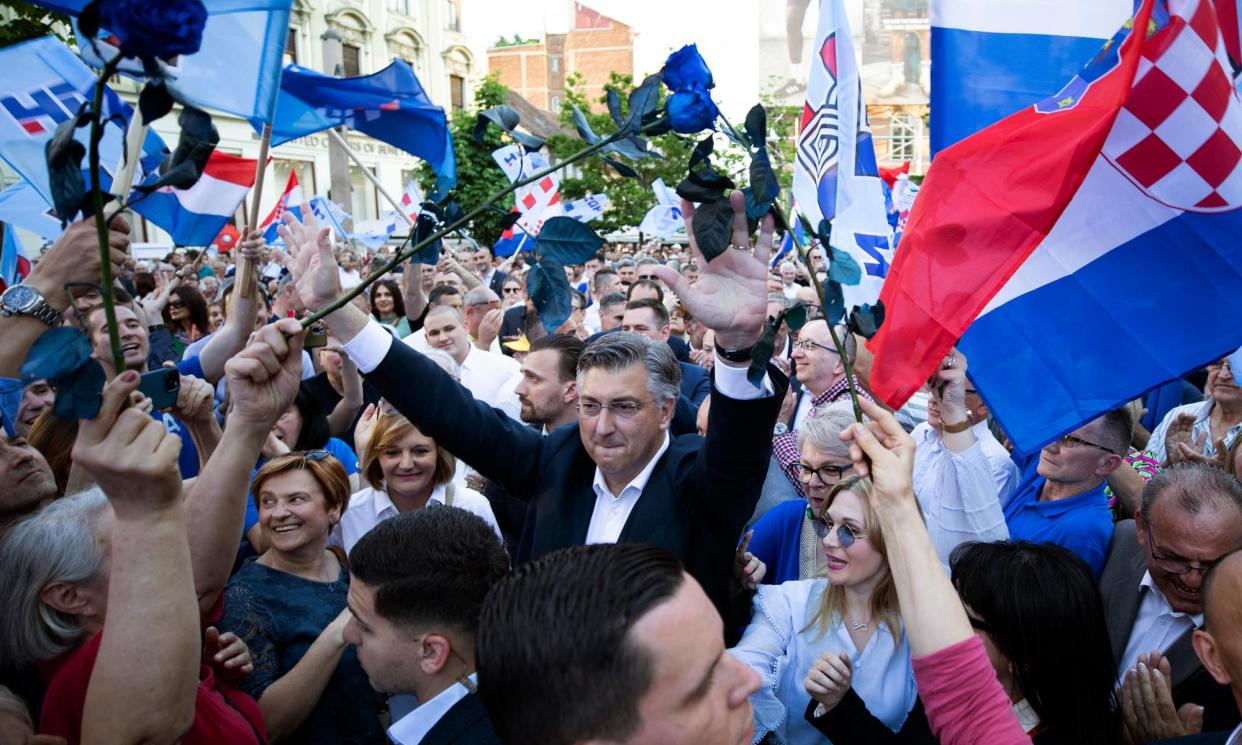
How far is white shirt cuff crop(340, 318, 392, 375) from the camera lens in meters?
2.75

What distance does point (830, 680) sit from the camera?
243 centimetres

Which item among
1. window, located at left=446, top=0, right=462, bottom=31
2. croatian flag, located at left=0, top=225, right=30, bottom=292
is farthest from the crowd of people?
window, located at left=446, top=0, right=462, bottom=31

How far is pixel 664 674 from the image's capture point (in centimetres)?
139

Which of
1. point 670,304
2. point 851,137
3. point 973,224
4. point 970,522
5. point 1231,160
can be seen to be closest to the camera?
point 973,224

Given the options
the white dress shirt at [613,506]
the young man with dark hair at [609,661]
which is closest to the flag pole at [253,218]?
the white dress shirt at [613,506]

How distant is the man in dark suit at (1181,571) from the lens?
2645 mm

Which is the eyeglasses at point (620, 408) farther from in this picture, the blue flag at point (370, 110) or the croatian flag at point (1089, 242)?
the blue flag at point (370, 110)

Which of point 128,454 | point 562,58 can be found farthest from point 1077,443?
point 562,58

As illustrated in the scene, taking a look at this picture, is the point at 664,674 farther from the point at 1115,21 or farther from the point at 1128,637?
the point at 1115,21

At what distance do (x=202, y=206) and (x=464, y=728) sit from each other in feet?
13.8

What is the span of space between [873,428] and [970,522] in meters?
1.15

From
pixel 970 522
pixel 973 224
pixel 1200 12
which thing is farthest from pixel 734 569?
pixel 1200 12

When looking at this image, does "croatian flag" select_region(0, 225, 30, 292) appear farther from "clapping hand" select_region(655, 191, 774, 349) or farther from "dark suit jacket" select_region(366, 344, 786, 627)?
"clapping hand" select_region(655, 191, 774, 349)

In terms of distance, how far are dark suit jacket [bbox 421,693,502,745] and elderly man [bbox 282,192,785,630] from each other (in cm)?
77
